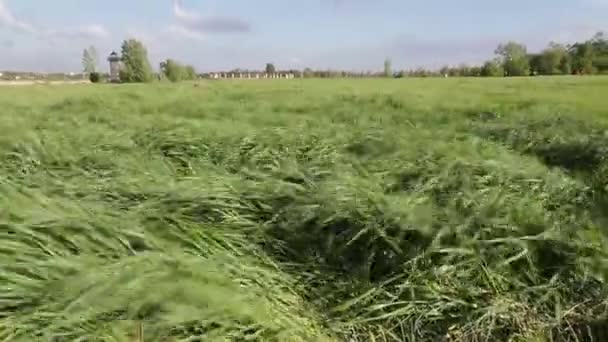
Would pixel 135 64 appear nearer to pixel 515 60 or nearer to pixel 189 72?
pixel 189 72

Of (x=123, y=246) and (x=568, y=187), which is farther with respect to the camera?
(x=568, y=187)

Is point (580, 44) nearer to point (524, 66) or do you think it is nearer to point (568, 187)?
point (524, 66)

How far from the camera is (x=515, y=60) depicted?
1554 inches

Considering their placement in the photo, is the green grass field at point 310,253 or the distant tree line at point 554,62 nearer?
the green grass field at point 310,253

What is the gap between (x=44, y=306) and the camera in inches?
79.2

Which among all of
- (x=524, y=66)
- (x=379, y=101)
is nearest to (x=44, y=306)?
(x=379, y=101)

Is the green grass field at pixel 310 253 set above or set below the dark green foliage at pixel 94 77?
below

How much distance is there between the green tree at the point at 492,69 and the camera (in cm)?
3834

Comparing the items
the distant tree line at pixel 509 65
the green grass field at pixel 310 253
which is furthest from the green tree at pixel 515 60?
the green grass field at pixel 310 253

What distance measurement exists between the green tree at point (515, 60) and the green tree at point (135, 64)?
2946 cm

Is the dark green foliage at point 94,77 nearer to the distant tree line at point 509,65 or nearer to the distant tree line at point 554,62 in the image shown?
the distant tree line at point 509,65

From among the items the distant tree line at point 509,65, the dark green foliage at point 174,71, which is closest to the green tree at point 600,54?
the distant tree line at point 509,65

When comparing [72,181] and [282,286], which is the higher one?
[72,181]

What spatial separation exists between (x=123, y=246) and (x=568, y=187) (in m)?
2.85
